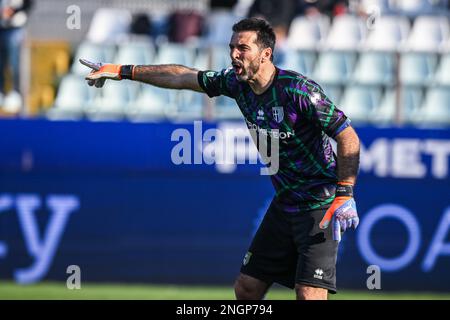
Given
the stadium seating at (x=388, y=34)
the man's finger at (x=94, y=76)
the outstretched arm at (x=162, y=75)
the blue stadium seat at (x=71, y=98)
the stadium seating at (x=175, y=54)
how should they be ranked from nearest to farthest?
the man's finger at (x=94, y=76) → the outstretched arm at (x=162, y=75) → the blue stadium seat at (x=71, y=98) → the stadium seating at (x=175, y=54) → the stadium seating at (x=388, y=34)

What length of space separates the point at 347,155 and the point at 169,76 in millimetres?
1759

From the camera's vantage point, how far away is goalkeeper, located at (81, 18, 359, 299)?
7.57m

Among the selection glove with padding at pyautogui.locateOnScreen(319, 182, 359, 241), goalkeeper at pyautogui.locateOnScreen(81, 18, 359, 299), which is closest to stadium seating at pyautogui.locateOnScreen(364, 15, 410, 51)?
goalkeeper at pyautogui.locateOnScreen(81, 18, 359, 299)

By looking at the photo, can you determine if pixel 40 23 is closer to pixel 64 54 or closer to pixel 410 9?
pixel 64 54

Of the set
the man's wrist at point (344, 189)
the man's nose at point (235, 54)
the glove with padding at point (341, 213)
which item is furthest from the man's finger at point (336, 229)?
the man's nose at point (235, 54)

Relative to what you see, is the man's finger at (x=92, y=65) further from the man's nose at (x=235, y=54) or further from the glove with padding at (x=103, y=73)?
the man's nose at (x=235, y=54)

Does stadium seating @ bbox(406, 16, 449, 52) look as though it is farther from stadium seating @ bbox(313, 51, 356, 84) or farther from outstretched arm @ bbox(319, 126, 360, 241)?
outstretched arm @ bbox(319, 126, 360, 241)

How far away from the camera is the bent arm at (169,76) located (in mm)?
8391

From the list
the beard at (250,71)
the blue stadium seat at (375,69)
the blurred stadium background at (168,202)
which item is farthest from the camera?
the blue stadium seat at (375,69)

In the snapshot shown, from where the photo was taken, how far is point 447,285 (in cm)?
1281

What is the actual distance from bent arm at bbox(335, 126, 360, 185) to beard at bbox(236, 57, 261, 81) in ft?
2.63

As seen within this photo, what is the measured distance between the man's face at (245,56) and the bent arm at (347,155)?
826 millimetres

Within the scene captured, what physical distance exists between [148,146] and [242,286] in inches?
197

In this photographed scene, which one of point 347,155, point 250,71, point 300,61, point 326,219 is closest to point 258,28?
point 250,71
